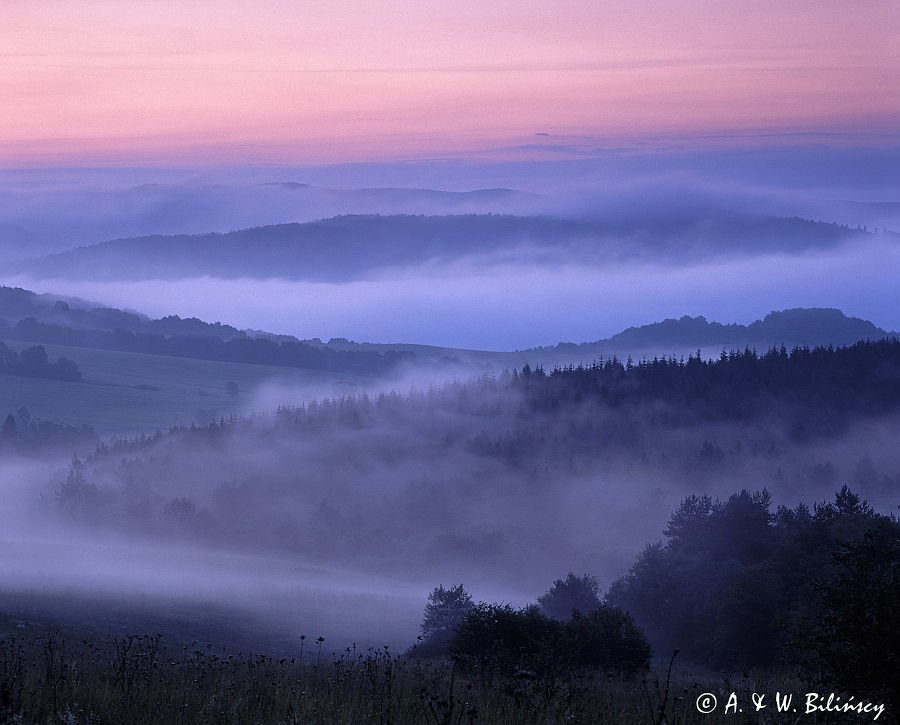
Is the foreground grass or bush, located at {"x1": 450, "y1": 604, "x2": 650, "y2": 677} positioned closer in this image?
the foreground grass

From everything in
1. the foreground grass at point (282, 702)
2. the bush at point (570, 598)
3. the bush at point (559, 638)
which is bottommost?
the bush at point (570, 598)

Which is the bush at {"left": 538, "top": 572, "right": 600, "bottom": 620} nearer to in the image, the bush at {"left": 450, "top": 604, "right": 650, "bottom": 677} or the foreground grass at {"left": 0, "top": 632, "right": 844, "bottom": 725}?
the bush at {"left": 450, "top": 604, "right": 650, "bottom": 677}

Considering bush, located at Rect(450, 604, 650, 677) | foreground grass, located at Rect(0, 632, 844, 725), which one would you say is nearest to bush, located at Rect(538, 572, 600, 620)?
bush, located at Rect(450, 604, 650, 677)

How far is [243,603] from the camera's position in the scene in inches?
3027

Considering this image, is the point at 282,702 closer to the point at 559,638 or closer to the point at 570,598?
the point at 559,638

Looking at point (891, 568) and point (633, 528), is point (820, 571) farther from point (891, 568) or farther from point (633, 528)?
point (633, 528)

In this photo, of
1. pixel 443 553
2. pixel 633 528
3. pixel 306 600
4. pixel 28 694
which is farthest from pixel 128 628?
pixel 633 528

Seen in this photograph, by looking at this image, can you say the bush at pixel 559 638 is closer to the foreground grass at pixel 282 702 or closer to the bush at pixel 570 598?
the foreground grass at pixel 282 702

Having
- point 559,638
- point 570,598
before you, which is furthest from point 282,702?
point 570,598

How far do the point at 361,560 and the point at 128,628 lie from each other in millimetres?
107729

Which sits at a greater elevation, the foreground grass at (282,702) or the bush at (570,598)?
the foreground grass at (282,702)

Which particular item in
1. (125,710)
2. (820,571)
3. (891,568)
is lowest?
(820,571)

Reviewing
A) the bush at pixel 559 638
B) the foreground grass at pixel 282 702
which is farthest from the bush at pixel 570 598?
the foreground grass at pixel 282 702

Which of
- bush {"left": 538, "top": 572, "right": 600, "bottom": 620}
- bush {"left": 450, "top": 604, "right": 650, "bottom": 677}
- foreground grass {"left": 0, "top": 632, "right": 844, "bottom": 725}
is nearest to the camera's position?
foreground grass {"left": 0, "top": 632, "right": 844, "bottom": 725}
